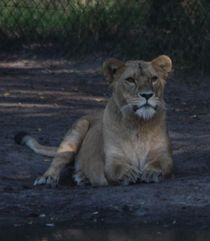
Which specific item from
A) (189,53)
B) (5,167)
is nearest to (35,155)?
(5,167)

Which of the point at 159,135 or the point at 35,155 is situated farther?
the point at 35,155

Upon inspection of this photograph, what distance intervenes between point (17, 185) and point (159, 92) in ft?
4.04

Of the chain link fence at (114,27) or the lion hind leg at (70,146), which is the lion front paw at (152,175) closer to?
the lion hind leg at (70,146)

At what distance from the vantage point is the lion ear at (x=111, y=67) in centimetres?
820

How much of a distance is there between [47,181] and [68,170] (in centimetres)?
48

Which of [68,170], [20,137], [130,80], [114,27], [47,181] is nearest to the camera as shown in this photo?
[130,80]

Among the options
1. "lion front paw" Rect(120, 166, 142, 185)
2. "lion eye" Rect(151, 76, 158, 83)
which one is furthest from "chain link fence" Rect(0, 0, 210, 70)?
"lion front paw" Rect(120, 166, 142, 185)

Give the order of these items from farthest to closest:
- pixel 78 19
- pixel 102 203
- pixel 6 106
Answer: pixel 78 19 < pixel 6 106 < pixel 102 203

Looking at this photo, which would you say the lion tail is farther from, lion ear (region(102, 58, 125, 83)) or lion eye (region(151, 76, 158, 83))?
lion eye (region(151, 76, 158, 83))

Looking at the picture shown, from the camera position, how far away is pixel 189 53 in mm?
12617

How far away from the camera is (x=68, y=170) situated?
8.84 metres

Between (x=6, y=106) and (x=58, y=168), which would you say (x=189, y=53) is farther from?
(x=58, y=168)

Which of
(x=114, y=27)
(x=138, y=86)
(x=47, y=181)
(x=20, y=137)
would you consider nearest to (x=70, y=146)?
(x=47, y=181)

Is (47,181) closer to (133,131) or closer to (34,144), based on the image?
(133,131)
